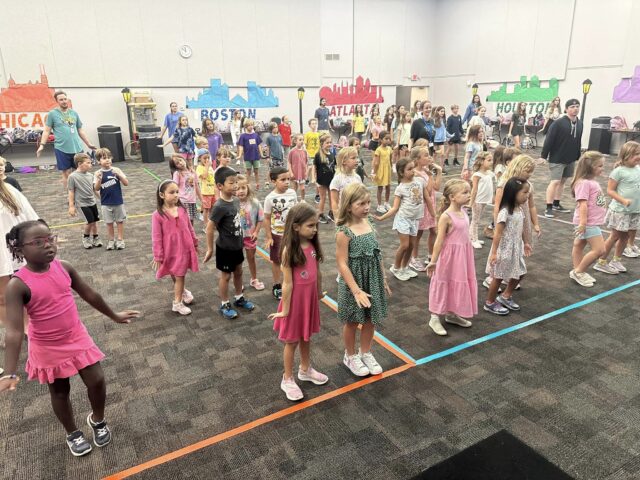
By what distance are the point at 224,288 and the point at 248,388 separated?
1.33m

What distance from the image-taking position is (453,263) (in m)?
3.99

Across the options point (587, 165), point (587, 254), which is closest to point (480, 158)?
point (587, 165)

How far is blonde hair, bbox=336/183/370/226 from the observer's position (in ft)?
10.6

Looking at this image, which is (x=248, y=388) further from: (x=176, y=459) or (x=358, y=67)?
(x=358, y=67)

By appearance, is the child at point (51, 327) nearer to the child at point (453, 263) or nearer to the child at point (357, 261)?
the child at point (357, 261)

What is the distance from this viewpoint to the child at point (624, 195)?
16.9 feet

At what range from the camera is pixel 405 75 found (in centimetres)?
2159

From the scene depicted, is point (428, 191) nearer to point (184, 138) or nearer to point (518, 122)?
point (184, 138)

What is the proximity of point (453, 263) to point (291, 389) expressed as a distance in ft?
5.96

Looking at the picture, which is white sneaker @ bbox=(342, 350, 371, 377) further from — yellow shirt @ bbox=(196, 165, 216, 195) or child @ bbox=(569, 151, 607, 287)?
yellow shirt @ bbox=(196, 165, 216, 195)

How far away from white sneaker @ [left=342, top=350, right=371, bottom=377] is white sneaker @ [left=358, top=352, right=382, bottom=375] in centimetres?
4

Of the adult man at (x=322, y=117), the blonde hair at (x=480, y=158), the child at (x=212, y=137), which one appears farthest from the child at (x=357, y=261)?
the adult man at (x=322, y=117)

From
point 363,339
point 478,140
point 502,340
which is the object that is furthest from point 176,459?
point 478,140

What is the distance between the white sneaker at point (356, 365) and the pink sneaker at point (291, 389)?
0.48 m
